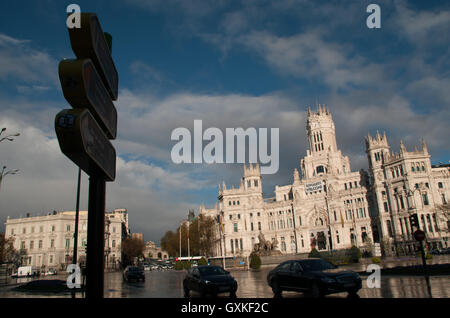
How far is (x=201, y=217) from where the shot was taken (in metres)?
104

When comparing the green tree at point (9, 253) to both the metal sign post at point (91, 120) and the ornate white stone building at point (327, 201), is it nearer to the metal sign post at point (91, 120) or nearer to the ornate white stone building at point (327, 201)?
the ornate white stone building at point (327, 201)

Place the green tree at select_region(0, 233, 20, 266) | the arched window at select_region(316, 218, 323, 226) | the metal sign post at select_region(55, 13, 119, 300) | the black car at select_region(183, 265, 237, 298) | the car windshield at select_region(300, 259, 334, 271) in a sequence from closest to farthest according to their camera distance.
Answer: the metal sign post at select_region(55, 13, 119, 300) < the car windshield at select_region(300, 259, 334, 271) < the black car at select_region(183, 265, 237, 298) < the green tree at select_region(0, 233, 20, 266) < the arched window at select_region(316, 218, 323, 226)

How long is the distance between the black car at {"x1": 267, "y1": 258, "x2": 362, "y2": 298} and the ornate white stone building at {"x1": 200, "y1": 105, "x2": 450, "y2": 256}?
62.0 m

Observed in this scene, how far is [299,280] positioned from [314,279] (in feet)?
3.29

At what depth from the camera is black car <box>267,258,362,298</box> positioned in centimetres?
1299

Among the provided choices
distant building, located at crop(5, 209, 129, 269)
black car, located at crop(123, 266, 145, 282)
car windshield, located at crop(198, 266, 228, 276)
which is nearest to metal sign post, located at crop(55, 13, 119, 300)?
car windshield, located at crop(198, 266, 228, 276)

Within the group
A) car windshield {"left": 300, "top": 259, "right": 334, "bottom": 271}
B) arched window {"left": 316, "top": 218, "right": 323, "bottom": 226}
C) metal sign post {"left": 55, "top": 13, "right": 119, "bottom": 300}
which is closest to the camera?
metal sign post {"left": 55, "top": 13, "right": 119, "bottom": 300}

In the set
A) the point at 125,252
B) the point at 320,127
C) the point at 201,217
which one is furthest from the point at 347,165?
the point at 125,252

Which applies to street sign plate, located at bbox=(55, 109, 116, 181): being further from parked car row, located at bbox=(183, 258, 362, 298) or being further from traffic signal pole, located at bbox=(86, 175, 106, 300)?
parked car row, located at bbox=(183, 258, 362, 298)

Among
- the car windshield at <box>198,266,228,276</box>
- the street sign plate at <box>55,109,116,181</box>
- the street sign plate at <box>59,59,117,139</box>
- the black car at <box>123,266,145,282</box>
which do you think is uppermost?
the street sign plate at <box>59,59,117,139</box>

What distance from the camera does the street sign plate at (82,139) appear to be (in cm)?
947

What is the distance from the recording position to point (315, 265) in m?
14.7

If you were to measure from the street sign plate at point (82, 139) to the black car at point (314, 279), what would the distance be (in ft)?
29.2

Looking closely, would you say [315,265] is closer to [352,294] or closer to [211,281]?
[352,294]
